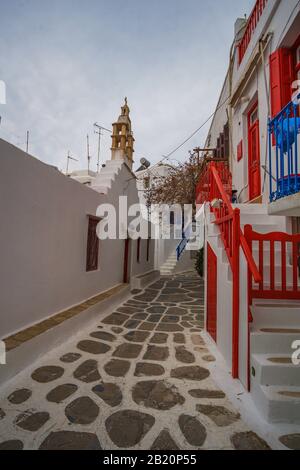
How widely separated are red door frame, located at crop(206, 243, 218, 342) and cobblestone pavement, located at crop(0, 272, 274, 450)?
34cm

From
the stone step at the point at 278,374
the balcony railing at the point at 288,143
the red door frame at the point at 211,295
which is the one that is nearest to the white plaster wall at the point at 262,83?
the balcony railing at the point at 288,143

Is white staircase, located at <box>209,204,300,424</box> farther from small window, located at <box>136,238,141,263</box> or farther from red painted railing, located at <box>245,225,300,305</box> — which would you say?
small window, located at <box>136,238,141,263</box>

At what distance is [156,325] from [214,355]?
1717 mm

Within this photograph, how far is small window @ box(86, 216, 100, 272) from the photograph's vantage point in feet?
19.8

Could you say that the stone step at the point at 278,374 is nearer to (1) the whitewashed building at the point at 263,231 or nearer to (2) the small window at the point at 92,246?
(1) the whitewashed building at the point at 263,231

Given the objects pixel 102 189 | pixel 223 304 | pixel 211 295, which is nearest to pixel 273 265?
pixel 223 304

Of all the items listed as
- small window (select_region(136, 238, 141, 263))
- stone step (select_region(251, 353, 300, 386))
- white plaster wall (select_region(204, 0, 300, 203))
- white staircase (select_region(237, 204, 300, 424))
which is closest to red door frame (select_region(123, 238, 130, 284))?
small window (select_region(136, 238, 141, 263))

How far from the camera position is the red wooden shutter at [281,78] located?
4.46 m

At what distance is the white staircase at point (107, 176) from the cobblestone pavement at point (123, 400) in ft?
14.6

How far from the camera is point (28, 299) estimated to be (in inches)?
147
